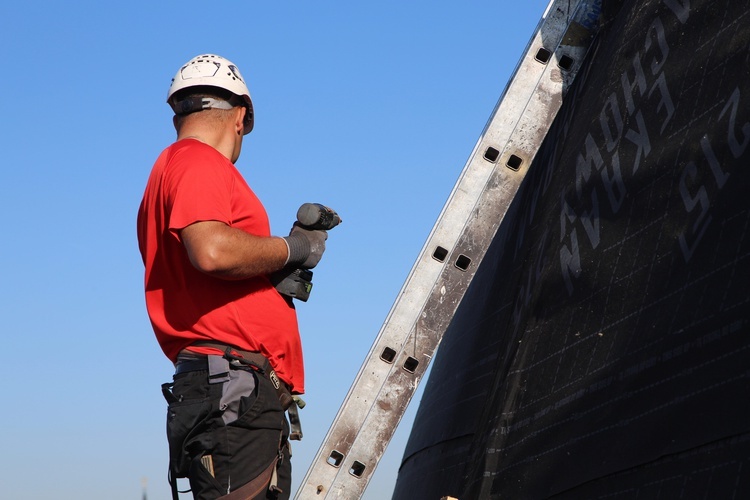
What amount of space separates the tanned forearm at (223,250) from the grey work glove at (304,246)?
19 centimetres

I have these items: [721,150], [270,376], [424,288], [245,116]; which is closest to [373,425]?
[424,288]

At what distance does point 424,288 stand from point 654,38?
1638 mm

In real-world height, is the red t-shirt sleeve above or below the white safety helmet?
below

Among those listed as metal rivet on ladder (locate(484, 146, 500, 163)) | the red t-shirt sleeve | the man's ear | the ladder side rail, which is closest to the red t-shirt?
the red t-shirt sleeve

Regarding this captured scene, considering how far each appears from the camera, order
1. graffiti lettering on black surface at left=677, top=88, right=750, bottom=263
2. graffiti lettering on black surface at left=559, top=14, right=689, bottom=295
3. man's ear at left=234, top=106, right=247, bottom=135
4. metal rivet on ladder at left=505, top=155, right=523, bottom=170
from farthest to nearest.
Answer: metal rivet on ladder at left=505, top=155, right=523, bottom=170 → man's ear at left=234, top=106, right=247, bottom=135 → graffiti lettering on black surface at left=559, top=14, right=689, bottom=295 → graffiti lettering on black surface at left=677, top=88, right=750, bottom=263

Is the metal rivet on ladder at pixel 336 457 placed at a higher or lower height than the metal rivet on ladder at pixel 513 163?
lower

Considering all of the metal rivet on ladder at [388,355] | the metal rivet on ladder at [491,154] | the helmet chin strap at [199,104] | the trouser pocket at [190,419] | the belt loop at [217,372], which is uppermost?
the metal rivet on ladder at [491,154]

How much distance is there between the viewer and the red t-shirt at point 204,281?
132 inches

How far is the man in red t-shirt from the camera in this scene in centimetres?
330

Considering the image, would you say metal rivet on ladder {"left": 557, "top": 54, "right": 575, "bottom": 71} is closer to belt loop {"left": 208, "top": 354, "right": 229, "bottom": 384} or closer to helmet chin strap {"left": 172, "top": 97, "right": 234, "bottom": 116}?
helmet chin strap {"left": 172, "top": 97, "right": 234, "bottom": 116}

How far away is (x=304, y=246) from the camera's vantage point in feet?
11.9

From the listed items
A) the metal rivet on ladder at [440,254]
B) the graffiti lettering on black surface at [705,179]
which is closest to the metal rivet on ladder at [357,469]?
the metal rivet on ladder at [440,254]

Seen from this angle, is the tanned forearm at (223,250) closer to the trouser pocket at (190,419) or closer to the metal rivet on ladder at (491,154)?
the trouser pocket at (190,419)

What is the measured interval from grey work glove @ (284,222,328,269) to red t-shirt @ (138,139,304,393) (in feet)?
0.37
